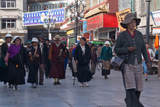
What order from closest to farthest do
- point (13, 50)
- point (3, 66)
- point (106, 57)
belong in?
point (13, 50), point (3, 66), point (106, 57)

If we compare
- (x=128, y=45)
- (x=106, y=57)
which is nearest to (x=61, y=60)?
(x=106, y=57)

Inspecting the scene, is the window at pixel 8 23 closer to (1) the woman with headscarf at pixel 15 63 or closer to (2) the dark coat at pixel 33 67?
(2) the dark coat at pixel 33 67

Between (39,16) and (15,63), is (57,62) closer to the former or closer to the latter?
(15,63)

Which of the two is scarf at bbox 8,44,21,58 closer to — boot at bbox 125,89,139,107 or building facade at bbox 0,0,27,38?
boot at bbox 125,89,139,107

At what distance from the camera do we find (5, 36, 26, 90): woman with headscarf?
482 inches

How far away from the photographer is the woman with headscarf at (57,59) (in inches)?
561

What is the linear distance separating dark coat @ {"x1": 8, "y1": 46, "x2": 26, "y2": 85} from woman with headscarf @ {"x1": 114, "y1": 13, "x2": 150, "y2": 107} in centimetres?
595

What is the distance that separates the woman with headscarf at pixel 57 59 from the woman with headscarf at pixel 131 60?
7522 mm

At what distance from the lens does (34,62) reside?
44.9 ft

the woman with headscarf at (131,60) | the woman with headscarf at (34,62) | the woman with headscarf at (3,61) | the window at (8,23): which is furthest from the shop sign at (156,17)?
the window at (8,23)

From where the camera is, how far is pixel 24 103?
9.11 metres

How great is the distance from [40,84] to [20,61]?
7.22 feet

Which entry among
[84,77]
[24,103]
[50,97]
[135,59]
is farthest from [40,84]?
[135,59]

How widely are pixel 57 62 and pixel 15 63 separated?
2.25 meters
